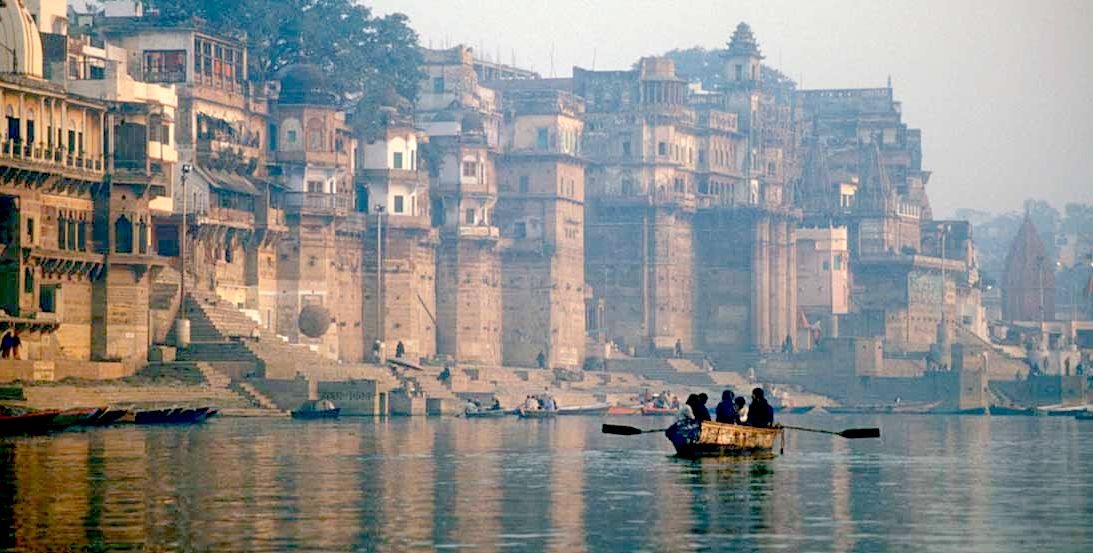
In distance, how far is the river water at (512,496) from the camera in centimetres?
3444

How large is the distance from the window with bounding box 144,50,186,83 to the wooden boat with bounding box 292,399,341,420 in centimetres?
1343

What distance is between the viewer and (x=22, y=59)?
75.8 meters

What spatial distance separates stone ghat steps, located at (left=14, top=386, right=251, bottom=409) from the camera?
229ft

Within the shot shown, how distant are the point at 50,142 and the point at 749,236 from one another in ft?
189

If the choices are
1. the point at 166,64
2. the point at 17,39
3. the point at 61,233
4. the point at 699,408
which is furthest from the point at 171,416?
the point at 699,408

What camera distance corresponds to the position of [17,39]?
75.6 m

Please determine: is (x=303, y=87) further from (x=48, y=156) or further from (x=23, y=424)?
(x=23, y=424)

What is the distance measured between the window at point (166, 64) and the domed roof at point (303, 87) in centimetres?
680

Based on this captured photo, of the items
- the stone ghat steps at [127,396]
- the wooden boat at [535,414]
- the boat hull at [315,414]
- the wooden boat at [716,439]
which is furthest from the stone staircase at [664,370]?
the wooden boat at [716,439]

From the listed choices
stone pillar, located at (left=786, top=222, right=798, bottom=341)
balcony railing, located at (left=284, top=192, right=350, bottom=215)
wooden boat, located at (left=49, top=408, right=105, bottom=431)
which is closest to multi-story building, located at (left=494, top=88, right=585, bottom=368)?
stone pillar, located at (left=786, top=222, right=798, bottom=341)

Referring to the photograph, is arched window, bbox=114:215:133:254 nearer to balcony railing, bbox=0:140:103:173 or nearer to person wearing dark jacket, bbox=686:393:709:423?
balcony railing, bbox=0:140:103:173

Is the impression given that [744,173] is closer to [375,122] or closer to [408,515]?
[375,122]

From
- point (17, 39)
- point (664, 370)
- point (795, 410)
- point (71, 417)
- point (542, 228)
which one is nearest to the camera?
point (71, 417)

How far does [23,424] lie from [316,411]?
19.9 meters
